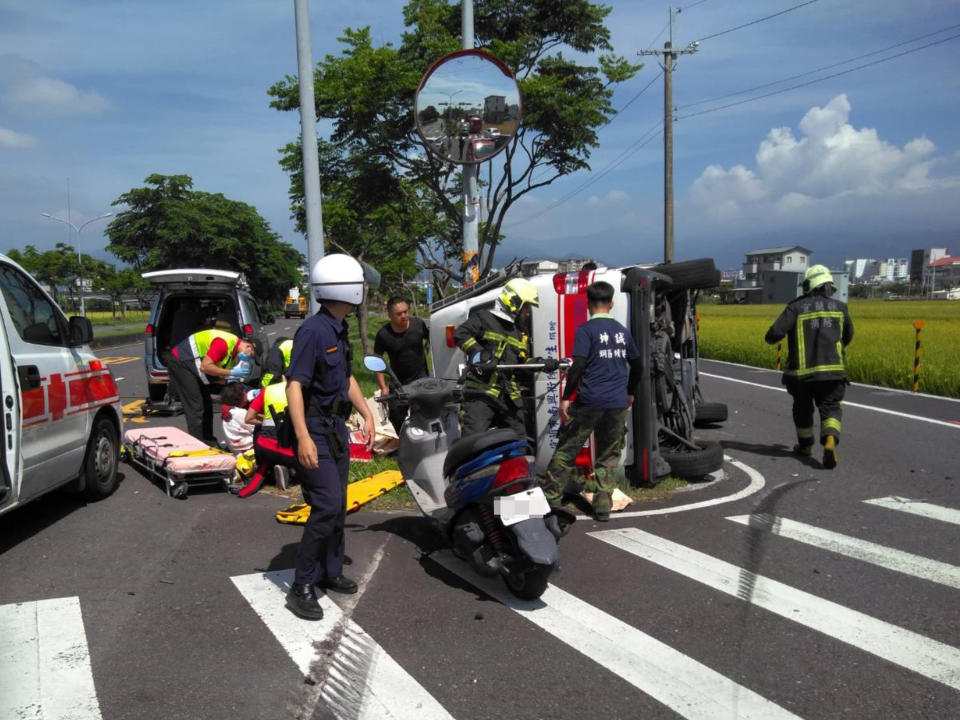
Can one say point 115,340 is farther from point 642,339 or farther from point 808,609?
point 808,609

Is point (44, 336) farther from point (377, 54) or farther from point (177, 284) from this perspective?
point (377, 54)

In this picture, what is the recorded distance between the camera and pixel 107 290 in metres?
58.9

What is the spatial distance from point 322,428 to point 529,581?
4.76 feet

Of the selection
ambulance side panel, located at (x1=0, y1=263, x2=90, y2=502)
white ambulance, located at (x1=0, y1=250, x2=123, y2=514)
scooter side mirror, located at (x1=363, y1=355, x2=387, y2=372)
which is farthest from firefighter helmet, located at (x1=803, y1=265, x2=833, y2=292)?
ambulance side panel, located at (x1=0, y1=263, x2=90, y2=502)

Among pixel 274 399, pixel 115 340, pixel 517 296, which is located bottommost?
pixel 115 340

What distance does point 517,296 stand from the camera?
5.99m

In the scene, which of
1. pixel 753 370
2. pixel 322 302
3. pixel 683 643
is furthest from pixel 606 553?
pixel 753 370

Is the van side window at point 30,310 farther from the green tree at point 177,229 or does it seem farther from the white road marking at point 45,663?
the green tree at point 177,229

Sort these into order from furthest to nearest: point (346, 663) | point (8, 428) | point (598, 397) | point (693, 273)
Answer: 1. point (693, 273)
2. point (598, 397)
3. point (8, 428)
4. point (346, 663)

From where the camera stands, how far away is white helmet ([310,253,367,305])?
413 centimetres

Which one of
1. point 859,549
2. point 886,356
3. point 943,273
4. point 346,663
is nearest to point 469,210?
point 859,549

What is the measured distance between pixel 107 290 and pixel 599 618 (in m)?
A: 62.7

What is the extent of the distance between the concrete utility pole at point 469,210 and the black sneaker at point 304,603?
6411 mm

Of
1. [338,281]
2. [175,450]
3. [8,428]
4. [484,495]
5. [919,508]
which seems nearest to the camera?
[338,281]
